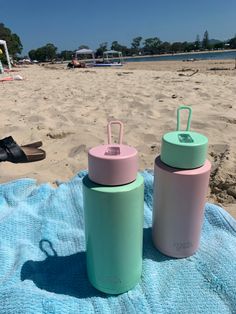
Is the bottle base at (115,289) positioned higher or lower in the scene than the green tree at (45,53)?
higher

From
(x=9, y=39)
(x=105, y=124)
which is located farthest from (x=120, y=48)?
(x=105, y=124)

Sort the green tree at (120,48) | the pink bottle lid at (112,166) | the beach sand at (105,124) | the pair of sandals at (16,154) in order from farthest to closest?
the green tree at (120,48) < the pair of sandals at (16,154) < the beach sand at (105,124) < the pink bottle lid at (112,166)

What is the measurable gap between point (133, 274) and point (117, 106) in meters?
2.37

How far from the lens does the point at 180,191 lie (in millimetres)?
907

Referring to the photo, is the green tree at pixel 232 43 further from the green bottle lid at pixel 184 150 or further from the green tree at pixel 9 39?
the green bottle lid at pixel 184 150

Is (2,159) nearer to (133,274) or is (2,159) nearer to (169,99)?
(133,274)

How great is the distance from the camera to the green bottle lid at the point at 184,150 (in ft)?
2.83

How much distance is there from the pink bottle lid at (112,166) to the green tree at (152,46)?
67680 millimetres

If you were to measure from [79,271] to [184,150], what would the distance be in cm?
52

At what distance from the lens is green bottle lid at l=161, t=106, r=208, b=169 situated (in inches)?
34.0

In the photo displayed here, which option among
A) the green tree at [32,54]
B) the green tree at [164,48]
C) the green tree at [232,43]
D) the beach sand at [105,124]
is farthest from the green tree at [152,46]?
the beach sand at [105,124]

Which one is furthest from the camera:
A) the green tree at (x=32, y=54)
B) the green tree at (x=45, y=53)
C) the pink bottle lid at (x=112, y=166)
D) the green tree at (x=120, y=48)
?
the green tree at (x=120, y=48)

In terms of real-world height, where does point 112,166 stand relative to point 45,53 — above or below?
above

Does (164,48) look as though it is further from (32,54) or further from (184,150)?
(184,150)
